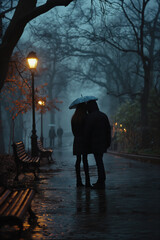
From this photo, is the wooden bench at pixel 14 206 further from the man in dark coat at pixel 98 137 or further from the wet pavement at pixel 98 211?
the man in dark coat at pixel 98 137

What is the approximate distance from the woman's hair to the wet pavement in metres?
1.54

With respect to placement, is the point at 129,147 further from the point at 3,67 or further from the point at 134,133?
the point at 3,67

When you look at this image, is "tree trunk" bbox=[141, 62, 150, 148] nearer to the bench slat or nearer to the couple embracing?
the couple embracing

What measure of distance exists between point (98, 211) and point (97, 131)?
320 cm

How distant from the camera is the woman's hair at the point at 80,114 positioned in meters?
10.4

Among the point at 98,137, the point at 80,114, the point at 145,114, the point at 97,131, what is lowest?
the point at 98,137

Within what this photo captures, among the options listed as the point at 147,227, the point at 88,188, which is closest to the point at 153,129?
the point at 88,188

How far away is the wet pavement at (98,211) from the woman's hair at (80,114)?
154cm

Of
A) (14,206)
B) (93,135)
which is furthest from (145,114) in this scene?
(14,206)

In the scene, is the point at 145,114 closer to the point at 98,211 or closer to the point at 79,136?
the point at 79,136

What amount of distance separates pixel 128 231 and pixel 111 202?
8.16ft

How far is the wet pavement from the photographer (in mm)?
A: 5625

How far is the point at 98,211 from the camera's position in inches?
286

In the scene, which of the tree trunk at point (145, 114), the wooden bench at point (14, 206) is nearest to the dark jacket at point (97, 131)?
the wooden bench at point (14, 206)
